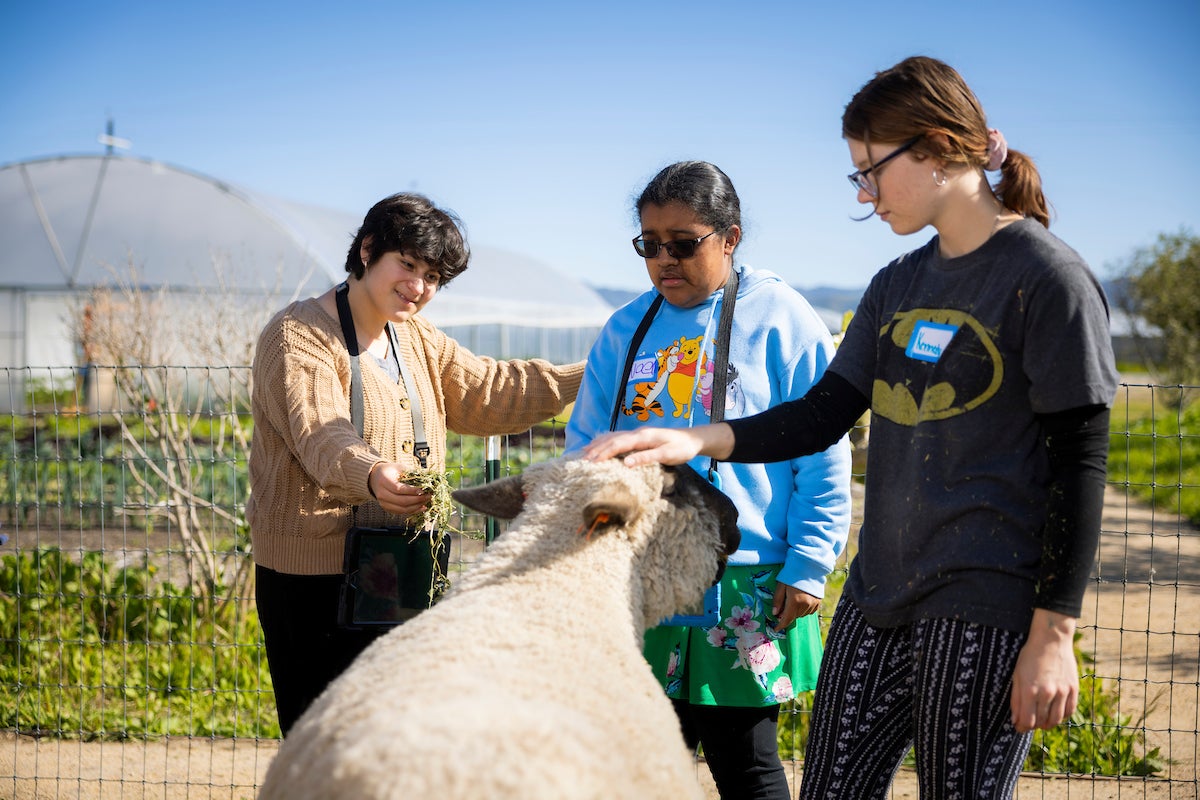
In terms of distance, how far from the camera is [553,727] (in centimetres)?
167

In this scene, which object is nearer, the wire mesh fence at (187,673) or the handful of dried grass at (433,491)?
the handful of dried grass at (433,491)

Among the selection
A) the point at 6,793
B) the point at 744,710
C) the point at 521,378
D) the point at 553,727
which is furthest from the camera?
the point at 6,793

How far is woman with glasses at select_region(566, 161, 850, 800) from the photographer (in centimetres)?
287

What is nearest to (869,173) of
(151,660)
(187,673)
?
(187,673)

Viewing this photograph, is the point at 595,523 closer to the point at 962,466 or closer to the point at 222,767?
the point at 962,466

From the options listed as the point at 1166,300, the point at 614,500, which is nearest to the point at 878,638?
the point at 614,500

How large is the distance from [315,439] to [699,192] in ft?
4.58

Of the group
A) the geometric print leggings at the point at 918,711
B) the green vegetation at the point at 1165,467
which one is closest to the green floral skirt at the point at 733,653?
the geometric print leggings at the point at 918,711

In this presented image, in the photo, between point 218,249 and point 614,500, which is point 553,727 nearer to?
point 614,500

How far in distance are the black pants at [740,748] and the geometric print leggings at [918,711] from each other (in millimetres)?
502

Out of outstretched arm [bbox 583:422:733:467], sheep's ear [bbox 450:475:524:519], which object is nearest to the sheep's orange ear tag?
outstretched arm [bbox 583:422:733:467]

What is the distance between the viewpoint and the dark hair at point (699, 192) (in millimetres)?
2998

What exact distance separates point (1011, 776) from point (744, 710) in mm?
973

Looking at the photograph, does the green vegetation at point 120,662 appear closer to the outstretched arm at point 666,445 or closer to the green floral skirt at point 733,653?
the green floral skirt at point 733,653
